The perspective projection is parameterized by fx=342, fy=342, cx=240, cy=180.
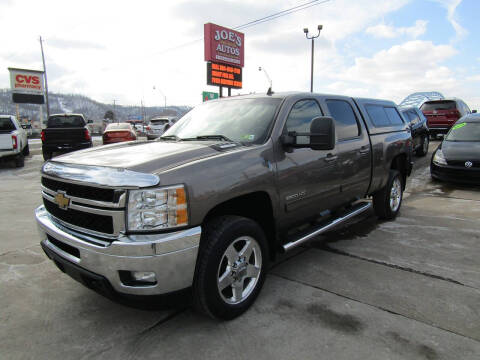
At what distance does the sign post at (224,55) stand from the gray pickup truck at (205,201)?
15877mm

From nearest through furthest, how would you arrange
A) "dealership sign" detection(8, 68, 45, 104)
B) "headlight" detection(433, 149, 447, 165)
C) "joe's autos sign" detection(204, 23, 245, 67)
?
"headlight" detection(433, 149, 447, 165), "joe's autos sign" detection(204, 23, 245, 67), "dealership sign" detection(8, 68, 45, 104)

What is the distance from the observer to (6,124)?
11.7 m

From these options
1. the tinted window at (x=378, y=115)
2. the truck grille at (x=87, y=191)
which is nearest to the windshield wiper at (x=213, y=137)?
the truck grille at (x=87, y=191)

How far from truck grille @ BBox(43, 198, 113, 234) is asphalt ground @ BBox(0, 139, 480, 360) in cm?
81

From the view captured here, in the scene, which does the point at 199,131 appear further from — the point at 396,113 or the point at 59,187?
the point at 396,113

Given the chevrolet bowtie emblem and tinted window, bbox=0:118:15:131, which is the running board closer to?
the chevrolet bowtie emblem

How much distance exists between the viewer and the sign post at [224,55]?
739 inches

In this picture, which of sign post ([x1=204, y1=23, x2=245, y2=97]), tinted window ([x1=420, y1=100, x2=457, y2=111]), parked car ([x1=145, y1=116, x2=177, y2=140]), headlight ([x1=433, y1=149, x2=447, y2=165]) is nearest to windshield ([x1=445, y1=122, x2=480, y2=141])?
headlight ([x1=433, y1=149, x2=447, y2=165])

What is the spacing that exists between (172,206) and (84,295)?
5.17 feet

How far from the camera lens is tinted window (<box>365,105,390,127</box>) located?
4.83 meters

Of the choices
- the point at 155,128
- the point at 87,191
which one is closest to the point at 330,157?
the point at 87,191

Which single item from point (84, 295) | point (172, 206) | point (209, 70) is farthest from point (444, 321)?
point (209, 70)

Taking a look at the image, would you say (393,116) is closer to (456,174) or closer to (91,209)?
(456,174)

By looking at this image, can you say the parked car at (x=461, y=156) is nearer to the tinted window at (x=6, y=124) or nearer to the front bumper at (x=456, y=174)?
the front bumper at (x=456, y=174)
